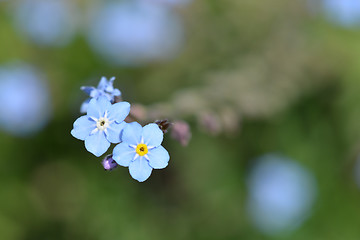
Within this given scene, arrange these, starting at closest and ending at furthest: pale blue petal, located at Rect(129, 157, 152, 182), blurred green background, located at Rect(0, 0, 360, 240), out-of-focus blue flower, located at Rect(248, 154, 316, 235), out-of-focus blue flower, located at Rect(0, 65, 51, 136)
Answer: pale blue petal, located at Rect(129, 157, 152, 182)
blurred green background, located at Rect(0, 0, 360, 240)
out-of-focus blue flower, located at Rect(248, 154, 316, 235)
out-of-focus blue flower, located at Rect(0, 65, 51, 136)

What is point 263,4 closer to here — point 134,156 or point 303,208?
point 303,208

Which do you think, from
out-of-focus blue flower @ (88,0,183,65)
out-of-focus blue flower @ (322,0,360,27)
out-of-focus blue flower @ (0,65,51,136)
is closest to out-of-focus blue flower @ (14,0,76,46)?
out-of-focus blue flower @ (88,0,183,65)

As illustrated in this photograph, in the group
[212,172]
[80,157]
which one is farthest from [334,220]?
[80,157]

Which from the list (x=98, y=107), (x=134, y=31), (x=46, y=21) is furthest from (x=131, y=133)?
(x=46, y=21)

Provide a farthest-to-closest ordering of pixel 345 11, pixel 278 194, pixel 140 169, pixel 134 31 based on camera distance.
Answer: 1. pixel 134 31
2. pixel 278 194
3. pixel 345 11
4. pixel 140 169

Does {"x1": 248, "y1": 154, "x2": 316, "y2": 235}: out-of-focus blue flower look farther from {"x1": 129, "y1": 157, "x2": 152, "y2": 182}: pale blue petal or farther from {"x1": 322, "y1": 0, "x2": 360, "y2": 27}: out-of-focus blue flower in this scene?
{"x1": 129, "y1": 157, "x2": 152, "y2": 182}: pale blue petal

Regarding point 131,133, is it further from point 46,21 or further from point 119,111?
point 46,21
